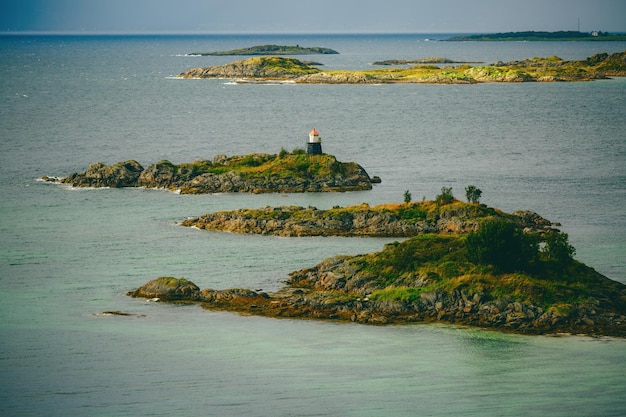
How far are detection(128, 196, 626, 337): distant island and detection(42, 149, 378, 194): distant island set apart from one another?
1007 inches

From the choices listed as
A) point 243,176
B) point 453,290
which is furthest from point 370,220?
point 243,176

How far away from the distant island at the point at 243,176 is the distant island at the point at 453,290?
83.9ft

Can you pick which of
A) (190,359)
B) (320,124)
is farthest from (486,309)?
(320,124)

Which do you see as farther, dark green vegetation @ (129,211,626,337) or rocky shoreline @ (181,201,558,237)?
rocky shoreline @ (181,201,558,237)

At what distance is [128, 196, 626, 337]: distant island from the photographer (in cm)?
4725

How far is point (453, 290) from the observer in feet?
161

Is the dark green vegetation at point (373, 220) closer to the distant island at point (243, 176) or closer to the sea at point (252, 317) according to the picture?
the sea at point (252, 317)

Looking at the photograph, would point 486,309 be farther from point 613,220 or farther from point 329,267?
point 613,220

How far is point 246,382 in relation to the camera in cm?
4259

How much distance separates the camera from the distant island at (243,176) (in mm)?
80188

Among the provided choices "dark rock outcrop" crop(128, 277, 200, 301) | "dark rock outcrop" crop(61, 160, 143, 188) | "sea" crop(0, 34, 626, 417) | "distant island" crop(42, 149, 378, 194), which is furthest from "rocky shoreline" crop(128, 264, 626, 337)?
"dark rock outcrop" crop(61, 160, 143, 188)

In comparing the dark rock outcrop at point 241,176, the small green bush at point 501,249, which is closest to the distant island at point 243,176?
the dark rock outcrop at point 241,176

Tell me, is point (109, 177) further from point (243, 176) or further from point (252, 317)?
point (252, 317)

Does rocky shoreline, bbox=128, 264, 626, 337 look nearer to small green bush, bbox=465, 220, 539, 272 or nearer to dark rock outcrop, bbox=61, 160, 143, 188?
small green bush, bbox=465, 220, 539, 272
